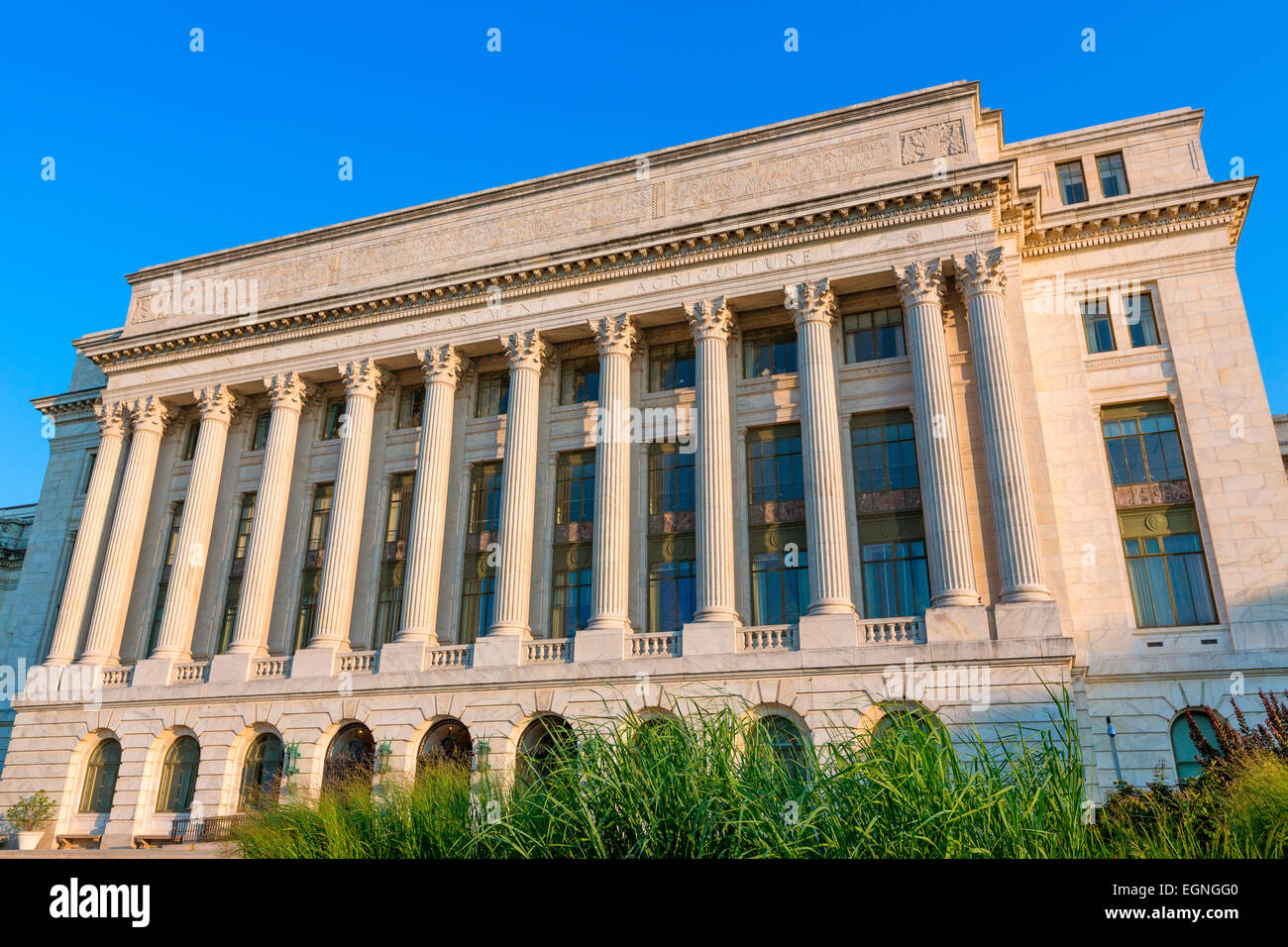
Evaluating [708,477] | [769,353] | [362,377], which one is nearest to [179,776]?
[362,377]

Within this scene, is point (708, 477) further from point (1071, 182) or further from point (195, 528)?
point (195, 528)

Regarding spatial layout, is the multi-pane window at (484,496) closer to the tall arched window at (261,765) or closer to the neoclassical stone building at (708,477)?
the neoclassical stone building at (708,477)

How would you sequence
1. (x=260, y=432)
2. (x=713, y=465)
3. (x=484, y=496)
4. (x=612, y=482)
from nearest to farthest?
(x=713, y=465) < (x=612, y=482) < (x=484, y=496) < (x=260, y=432)

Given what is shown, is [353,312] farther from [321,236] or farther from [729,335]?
[729,335]

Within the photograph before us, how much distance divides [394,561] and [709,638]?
47.3ft

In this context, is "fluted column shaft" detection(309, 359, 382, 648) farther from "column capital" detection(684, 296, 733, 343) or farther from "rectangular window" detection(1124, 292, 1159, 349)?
"rectangular window" detection(1124, 292, 1159, 349)

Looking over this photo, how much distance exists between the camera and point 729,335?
33688 mm

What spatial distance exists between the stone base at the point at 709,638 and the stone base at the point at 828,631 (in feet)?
7.15

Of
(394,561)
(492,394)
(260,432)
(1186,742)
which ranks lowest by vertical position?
(1186,742)

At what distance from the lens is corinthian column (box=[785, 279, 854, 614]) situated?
1110 inches

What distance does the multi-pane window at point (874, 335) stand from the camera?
32438 mm

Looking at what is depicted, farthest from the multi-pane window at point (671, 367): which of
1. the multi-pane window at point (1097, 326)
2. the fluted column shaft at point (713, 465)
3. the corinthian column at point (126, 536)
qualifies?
the corinthian column at point (126, 536)

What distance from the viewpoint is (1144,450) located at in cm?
3031
